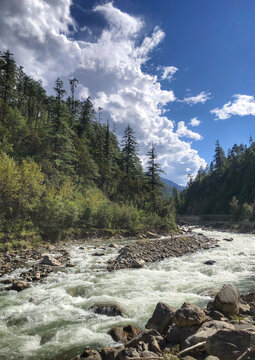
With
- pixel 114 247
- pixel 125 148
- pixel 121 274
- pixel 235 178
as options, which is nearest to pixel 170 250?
pixel 114 247

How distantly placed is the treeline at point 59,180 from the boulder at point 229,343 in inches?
735

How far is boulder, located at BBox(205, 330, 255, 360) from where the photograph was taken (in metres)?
Answer: 4.46

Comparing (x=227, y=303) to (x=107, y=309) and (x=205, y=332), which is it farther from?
(x=107, y=309)

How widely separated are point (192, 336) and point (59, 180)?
31943mm

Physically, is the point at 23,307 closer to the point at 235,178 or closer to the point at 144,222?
the point at 144,222

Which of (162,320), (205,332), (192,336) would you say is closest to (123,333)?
(162,320)

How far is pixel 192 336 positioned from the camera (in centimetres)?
519

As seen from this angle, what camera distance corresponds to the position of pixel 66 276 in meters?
12.6

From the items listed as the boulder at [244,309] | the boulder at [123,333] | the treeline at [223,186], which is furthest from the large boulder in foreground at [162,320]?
the treeline at [223,186]

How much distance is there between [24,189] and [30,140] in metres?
21.3

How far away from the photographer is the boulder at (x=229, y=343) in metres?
4.46

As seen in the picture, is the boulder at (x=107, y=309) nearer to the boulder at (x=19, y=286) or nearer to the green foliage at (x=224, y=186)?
the boulder at (x=19, y=286)

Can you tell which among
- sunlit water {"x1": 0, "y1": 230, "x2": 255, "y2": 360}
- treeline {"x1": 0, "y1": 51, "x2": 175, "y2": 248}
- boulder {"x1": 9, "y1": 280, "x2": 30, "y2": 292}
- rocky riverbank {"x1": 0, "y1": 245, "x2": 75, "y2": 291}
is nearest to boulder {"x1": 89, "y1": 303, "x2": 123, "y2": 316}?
sunlit water {"x1": 0, "y1": 230, "x2": 255, "y2": 360}

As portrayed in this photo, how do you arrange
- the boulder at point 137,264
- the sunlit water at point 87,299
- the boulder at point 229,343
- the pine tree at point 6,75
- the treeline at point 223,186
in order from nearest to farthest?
Result: the boulder at point 229,343 → the sunlit water at point 87,299 → the boulder at point 137,264 → the pine tree at point 6,75 → the treeline at point 223,186
